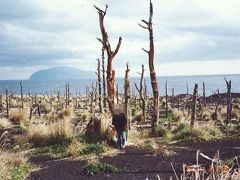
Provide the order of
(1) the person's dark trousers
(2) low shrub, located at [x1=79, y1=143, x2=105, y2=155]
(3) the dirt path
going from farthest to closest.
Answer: (1) the person's dark trousers
(2) low shrub, located at [x1=79, y1=143, x2=105, y2=155]
(3) the dirt path

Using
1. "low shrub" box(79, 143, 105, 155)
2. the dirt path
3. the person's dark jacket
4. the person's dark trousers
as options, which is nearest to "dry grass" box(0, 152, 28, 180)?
the dirt path

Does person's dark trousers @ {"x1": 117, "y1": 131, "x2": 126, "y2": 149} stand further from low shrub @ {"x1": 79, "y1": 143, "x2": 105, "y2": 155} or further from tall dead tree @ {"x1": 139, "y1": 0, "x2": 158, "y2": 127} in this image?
tall dead tree @ {"x1": 139, "y1": 0, "x2": 158, "y2": 127}

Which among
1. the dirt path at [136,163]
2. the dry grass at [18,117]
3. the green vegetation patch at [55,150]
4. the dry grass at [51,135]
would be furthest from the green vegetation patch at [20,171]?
the dry grass at [18,117]

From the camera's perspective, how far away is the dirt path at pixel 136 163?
41.2 feet

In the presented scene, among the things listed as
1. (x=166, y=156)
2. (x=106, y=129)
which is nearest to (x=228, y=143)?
(x=166, y=156)

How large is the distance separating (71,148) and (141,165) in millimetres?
3140

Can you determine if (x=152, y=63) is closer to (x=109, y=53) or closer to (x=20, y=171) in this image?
(x=109, y=53)

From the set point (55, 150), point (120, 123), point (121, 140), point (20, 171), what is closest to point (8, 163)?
point (20, 171)

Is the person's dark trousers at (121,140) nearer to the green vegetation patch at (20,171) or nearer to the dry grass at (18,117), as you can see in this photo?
the green vegetation patch at (20,171)

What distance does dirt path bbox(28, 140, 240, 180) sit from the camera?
12.6 metres

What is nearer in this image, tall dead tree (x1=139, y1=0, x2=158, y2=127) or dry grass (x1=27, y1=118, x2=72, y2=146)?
dry grass (x1=27, y1=118, x2=72, y2=146)

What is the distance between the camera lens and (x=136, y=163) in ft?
45.8

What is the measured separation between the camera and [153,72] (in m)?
24.0

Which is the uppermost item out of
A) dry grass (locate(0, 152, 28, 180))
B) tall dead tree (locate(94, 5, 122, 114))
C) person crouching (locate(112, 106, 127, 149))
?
tall dead tree (locate(94, 5, 122, 114))
